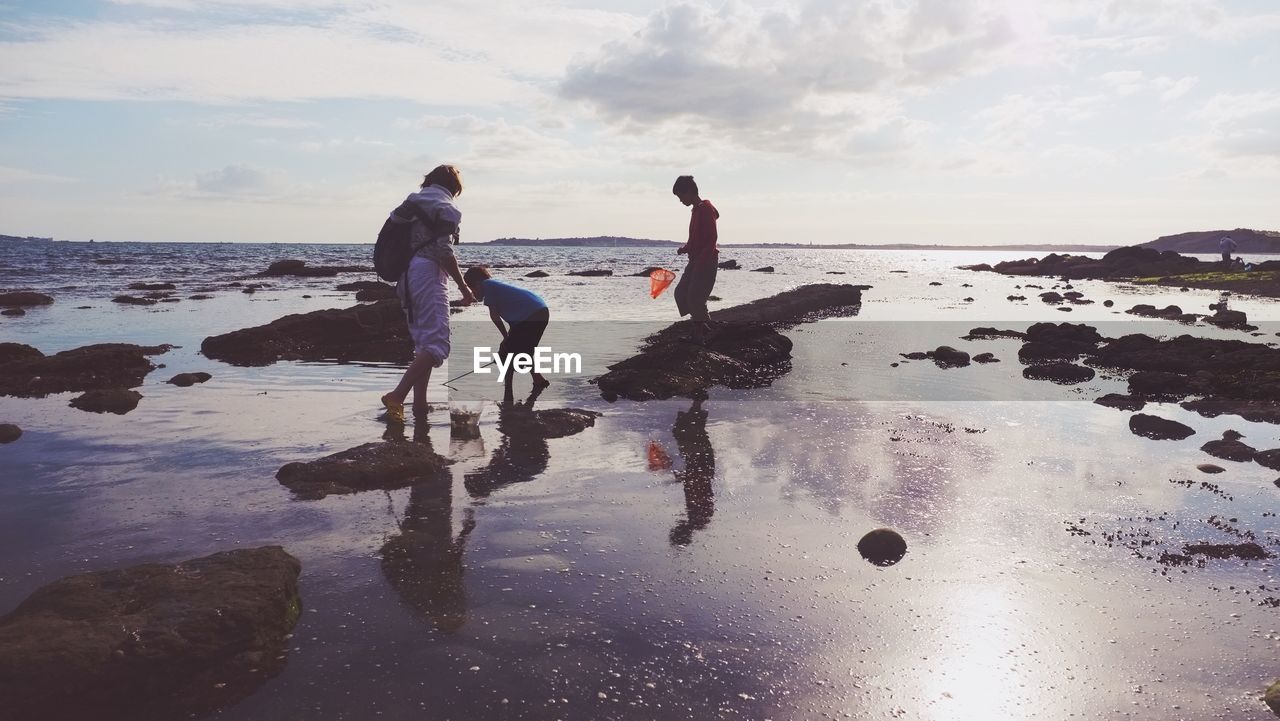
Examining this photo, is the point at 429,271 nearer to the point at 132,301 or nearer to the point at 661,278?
the point at 661,278

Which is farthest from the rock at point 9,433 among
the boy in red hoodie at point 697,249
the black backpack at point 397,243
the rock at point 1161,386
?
the rock at point 1161,386

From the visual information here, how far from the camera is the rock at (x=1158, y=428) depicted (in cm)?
715

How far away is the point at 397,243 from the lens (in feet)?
23.9

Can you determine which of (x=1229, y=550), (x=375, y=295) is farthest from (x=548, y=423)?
(x=375, y=295)

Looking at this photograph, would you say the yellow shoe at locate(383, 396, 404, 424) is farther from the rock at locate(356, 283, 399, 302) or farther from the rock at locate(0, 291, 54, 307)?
the rock at locate(0, 291, 54, 307)

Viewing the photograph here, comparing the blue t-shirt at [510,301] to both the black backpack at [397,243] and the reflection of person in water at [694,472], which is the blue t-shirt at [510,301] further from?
the reflection of person in water at [694,472]

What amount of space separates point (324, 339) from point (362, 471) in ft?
30.6

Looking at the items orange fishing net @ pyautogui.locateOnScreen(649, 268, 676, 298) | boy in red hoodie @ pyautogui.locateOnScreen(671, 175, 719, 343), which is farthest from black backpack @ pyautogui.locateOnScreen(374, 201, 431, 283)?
orange fishing net @ pyautogui.locateOnScreen(649, 268, 676, 298)

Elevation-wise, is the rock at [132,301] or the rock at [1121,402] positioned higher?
the rock at [132,301]

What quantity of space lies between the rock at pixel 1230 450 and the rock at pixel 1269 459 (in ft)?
0.18

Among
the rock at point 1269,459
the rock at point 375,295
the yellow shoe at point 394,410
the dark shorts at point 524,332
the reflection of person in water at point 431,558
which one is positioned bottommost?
the reflection of person in water at point 431,558

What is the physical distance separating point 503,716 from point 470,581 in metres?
1.20

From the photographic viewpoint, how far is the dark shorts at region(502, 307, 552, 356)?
9055 millimetres

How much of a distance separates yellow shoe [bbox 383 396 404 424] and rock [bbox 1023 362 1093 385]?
848cm
